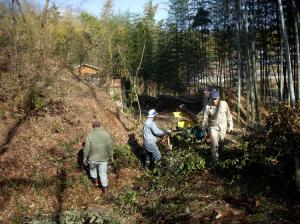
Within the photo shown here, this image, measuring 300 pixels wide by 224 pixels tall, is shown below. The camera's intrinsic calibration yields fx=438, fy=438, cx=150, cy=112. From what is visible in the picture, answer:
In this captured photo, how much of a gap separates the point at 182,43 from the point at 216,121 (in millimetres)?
27106

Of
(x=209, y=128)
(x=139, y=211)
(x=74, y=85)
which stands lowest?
(x=139, y=211)

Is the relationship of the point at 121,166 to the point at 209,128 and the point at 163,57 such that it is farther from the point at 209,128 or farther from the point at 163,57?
the point at 163,57

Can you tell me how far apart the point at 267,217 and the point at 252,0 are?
16253 mm

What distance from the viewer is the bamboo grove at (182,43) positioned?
14156 millimetres

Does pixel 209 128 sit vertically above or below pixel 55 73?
below

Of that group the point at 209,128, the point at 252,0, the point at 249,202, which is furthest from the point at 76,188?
the point at 252,0

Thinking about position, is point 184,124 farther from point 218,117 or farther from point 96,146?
point 96,146

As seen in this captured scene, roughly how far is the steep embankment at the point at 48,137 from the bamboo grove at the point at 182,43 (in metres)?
1.30

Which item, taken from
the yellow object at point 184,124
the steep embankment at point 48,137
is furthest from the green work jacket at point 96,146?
the yellow object at point 184,124

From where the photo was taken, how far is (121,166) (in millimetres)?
9688

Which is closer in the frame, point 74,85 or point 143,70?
point 74,85

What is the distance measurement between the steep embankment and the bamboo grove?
1.30m

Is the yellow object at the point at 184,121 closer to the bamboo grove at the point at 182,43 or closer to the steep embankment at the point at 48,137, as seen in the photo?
the steep embankment at the point at 48,137

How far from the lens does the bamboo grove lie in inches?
557
